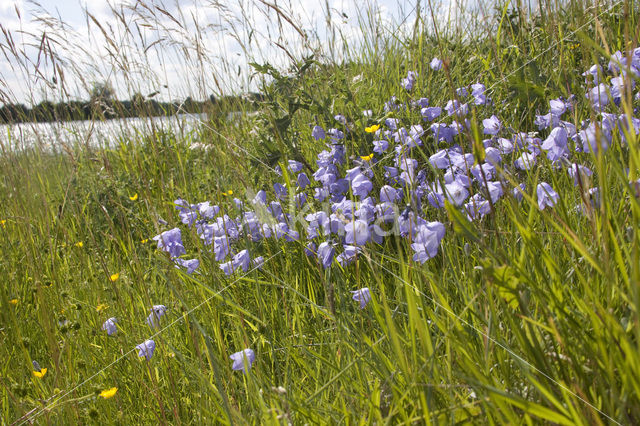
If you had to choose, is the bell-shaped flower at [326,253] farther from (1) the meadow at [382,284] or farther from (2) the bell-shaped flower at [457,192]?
(2) the bell-shaped flower at [457,192]

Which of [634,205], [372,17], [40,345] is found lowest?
A: [40,345]

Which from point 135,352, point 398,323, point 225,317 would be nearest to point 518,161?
point 398,323

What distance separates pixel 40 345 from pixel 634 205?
5.65ft

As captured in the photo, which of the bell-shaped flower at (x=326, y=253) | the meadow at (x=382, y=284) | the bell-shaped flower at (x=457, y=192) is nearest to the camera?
the meadow at (x=382, y=284)

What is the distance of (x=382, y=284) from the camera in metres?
1.13

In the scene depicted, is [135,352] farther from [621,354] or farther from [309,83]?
[309,83]

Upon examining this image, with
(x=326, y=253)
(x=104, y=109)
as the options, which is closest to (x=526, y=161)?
(x=326, y=253)

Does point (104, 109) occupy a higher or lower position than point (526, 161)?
higher

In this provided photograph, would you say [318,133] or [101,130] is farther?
[101,130]

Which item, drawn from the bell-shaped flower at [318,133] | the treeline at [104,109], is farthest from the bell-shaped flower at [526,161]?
the treeline at [104,109]

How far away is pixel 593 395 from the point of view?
2.38 ft

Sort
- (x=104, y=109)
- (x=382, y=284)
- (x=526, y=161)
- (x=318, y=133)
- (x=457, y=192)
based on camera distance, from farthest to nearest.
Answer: (x=104, y=109), (x=318, y=133), (x=526, y=161), (x=457, y=192), (x=382, y=284)

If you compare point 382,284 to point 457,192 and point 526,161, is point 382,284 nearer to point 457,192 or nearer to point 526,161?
point 457,192

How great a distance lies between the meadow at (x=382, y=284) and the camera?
756 mm
